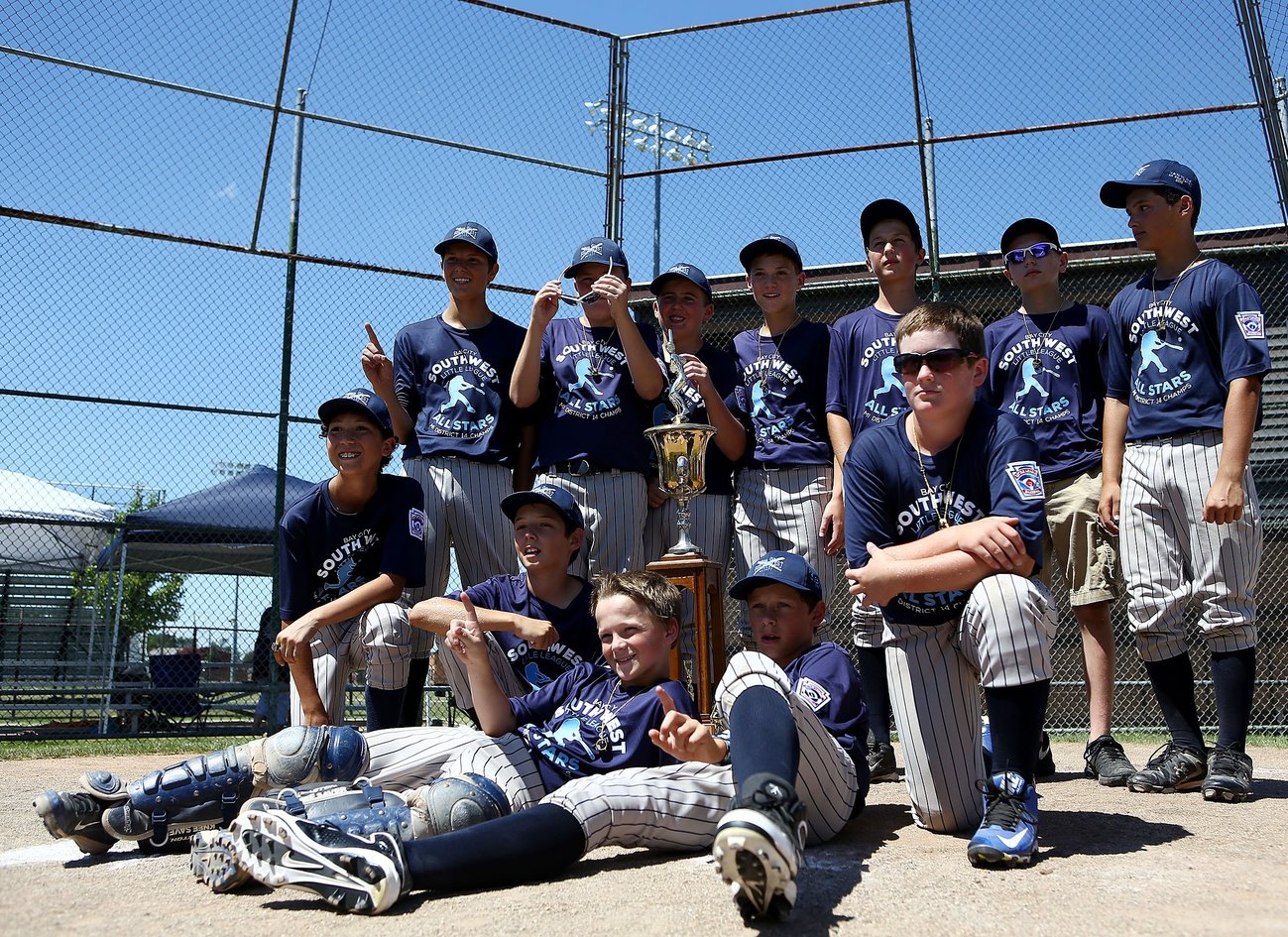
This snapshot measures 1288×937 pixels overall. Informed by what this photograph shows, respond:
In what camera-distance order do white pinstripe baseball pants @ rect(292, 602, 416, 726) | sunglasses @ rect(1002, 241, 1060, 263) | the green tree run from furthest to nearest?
the green tree → sunglasses @ rect(1002, 241, 1060, 263) → white pinstripe baseball pants @ rect(292, 602, 416, 726)

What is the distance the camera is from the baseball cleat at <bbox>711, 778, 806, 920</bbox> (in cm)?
193

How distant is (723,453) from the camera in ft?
15.2

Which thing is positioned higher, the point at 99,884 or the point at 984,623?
the point at 984,623

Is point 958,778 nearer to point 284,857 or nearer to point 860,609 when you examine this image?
point 860,609

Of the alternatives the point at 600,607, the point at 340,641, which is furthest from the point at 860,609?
the point at 340,641

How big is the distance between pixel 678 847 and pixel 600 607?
27.7 inches

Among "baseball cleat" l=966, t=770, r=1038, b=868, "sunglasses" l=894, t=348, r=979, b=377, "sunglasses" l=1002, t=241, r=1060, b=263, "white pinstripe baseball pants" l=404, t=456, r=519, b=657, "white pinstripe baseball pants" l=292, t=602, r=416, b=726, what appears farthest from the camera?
"white pinstripe baseball pants" l=404, t=456, r=519, b=657

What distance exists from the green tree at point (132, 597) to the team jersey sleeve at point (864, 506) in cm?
567

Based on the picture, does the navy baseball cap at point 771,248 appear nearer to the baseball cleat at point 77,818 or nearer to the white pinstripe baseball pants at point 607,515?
the white pinstripe baseball pants at point 607,515

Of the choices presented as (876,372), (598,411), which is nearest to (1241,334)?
(876,372)

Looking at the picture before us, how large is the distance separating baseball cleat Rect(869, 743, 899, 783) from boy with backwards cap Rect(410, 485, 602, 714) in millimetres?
1388

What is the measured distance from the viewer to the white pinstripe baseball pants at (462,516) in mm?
4582

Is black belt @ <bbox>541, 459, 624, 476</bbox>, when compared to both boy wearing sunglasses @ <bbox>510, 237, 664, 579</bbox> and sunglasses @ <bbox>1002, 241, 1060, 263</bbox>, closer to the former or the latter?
boy wearing sunglasses @ <bbox>510, 237, 664, 579</bbox>

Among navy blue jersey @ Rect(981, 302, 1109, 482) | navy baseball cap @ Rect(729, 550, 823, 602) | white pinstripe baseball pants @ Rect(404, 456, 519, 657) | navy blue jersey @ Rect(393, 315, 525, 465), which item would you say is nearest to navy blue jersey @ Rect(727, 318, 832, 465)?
navy blue jersey @ Rect(981, 302, 1109, 482)
